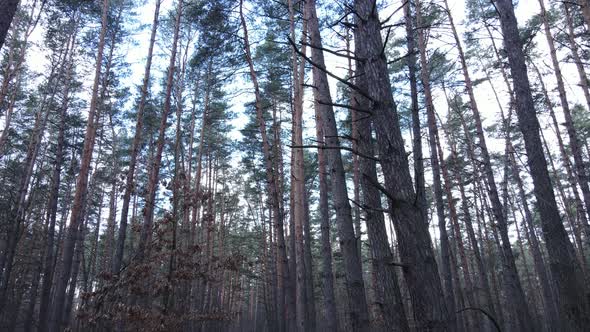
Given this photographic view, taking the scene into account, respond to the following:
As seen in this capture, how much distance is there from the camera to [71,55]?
16.2 metres

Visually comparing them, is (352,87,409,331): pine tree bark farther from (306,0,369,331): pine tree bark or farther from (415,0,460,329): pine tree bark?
(415,0,460,329): pine tree bark

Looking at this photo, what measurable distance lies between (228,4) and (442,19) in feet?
27.5

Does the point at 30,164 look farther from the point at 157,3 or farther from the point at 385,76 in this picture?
the point at 385,76

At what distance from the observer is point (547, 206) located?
5840mm

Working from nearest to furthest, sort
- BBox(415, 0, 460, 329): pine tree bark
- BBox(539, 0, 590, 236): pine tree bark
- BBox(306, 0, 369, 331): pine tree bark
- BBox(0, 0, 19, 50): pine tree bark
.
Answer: BBox(0, 0, 19, 50): pine tree bark
BBox(306, 0, 369, 331): pine tree bark
BBox(415, 0, 460, 329): pine tree bark
BBox(539, 0, 590, 236): pine tree bark

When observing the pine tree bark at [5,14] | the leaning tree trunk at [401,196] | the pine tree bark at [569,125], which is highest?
the pine tree bark at [569,125]

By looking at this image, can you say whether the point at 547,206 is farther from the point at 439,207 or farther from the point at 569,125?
the point at 569,125

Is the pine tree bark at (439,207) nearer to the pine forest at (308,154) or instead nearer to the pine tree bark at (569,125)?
the pine forest at (308,154)

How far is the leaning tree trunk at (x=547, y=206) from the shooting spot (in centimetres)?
537

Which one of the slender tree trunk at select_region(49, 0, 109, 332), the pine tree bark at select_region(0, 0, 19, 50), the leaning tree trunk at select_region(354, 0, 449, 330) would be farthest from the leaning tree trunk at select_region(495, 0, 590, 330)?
the slender tree trunk at select_region(49, 0, 109, 332)

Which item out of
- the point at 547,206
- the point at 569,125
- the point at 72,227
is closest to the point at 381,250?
the point at 547,206

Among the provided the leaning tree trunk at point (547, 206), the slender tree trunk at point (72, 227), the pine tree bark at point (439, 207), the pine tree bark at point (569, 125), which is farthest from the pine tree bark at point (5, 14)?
the pine tree bark at point (569, 125)

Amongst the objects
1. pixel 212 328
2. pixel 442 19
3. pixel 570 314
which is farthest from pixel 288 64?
pixel 212 328

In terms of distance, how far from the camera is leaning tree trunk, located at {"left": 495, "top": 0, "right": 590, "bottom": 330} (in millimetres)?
5371
